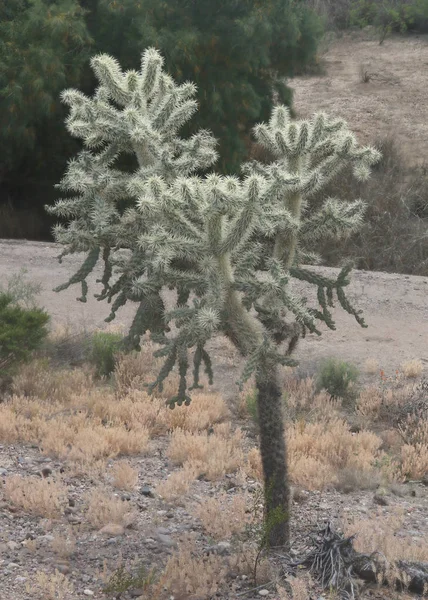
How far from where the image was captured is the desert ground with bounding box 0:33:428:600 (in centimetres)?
590

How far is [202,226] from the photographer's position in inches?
212

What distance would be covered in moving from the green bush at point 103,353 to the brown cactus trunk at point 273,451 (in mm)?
4434

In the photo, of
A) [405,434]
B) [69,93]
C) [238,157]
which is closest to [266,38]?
[238,157]

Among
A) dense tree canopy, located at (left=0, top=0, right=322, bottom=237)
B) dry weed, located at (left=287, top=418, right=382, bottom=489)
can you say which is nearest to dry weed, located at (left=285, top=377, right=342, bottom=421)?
dry weed, located at (left=287, top=418, right=382, bottom=489)

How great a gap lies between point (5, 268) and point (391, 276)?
5975mm

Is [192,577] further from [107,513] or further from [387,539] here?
[387,539]

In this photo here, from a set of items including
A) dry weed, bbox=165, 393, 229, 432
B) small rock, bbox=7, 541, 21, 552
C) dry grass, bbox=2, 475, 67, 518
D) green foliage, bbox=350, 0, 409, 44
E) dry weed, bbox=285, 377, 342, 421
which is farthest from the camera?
green foliage, bbox=350, 0, 409, 44

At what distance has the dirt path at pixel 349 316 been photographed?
11242 millimetres

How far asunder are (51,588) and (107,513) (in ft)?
4.01

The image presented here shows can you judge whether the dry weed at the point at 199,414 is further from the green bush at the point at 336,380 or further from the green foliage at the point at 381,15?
the green foliage at the point at 381,15

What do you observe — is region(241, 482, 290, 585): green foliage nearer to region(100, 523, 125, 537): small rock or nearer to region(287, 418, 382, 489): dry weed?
region(100, 523, 125, 537): small rock

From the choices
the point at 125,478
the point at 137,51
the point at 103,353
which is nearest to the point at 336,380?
the point at 103,353

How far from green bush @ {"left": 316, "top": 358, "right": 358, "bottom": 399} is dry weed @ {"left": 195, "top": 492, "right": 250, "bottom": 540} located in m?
3.18

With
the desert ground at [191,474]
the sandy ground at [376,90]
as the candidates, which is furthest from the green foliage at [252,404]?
the sandy ground at [376,90]
